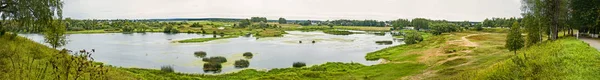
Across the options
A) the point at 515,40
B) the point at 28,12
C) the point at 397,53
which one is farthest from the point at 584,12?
the point at 28,12

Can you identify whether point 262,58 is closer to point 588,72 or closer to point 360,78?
point 360,78

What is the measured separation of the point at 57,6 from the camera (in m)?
32.8

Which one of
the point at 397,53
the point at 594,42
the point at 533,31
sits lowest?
the point at 397,53

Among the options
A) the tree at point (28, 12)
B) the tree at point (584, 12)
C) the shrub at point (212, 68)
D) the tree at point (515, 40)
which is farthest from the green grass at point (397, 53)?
the tree at point (28, 12)

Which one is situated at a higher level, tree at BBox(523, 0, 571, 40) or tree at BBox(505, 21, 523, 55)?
tree at BBox(523, 0, 571, 40)

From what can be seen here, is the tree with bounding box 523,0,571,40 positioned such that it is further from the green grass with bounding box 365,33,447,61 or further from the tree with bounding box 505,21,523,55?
the green grass with bounding box 365,33,447,61

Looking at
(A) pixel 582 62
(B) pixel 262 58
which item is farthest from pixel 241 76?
(A) pixel 582 62

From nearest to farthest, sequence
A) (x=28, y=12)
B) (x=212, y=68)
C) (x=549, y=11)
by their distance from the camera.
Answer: (x=28, y=12)
(x=549, y=11)
(x=212, y=68)

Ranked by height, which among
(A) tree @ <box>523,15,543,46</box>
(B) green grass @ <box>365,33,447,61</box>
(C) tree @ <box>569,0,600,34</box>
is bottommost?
(B) green grass @ <box>365,33,447,61</box>

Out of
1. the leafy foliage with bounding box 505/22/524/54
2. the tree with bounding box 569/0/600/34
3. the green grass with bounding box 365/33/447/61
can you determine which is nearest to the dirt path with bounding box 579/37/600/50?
the tree with bounding box 569/0/600/34

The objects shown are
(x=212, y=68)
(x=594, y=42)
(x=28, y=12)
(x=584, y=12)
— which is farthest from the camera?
(x=212, y=68)

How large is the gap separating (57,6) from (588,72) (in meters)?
33.7

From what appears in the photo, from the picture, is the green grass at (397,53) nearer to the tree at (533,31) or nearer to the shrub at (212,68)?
the tree at (533,31)

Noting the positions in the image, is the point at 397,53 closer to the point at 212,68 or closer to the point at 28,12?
the point at 212,68
